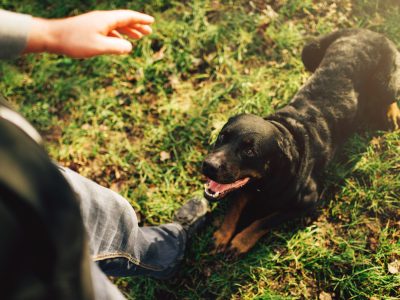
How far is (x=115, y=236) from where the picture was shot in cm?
226

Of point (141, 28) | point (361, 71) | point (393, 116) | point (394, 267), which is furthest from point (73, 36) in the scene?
Result: point (393, 116)

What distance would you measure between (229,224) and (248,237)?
8.8 inches

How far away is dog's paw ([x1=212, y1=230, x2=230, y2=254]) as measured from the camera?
3.32 metres

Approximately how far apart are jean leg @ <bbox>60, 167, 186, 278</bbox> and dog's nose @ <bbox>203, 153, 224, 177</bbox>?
0.71 metres

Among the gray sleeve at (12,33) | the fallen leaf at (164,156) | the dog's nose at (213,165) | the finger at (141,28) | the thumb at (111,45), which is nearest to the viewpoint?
the gray sleeve at (12,33)

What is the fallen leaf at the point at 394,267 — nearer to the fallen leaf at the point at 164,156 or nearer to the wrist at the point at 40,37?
the fallen leaf at the point at 164,156

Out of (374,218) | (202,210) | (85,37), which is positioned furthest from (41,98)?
(374,218)

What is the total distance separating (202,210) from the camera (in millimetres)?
3469

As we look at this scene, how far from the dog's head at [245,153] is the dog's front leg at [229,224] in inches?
17.1

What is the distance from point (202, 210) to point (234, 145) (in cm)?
89

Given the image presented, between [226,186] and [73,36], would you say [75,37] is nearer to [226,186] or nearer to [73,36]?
[73,36]

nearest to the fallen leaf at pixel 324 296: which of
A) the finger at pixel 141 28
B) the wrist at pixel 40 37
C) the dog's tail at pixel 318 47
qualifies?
the dog's tail at pixel 318 47

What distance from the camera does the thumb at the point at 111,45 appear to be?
1684mm

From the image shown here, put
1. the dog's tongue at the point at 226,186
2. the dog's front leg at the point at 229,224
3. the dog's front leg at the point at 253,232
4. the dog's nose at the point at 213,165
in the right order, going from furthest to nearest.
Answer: the dog's front leg at the point at 229,224 < the dog's front leg at the point at 253,232 < the dog's tongue at the point at 226,186 < the dog's nose at the point at 213,165
